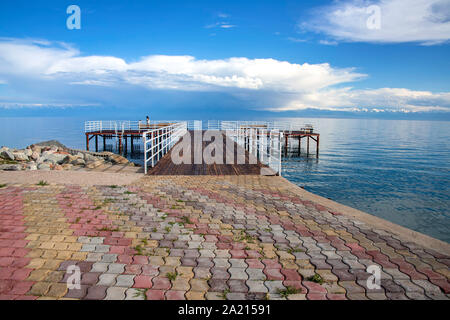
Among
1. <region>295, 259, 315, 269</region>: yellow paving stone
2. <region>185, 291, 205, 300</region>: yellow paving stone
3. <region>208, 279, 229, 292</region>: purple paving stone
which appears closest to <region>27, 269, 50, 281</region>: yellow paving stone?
<region>185, 291, 205, 300</region>: yellow paving stone

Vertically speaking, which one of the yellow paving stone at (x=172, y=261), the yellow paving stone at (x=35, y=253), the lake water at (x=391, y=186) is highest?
the yellow paving stone at (x=35, y=253)

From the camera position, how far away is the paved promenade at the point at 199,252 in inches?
108

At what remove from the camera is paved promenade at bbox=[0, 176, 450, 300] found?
2742 mm

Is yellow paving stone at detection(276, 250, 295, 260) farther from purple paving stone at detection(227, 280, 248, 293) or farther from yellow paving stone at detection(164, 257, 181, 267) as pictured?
yellow paving stone at detection(164, 257, 181, 267)

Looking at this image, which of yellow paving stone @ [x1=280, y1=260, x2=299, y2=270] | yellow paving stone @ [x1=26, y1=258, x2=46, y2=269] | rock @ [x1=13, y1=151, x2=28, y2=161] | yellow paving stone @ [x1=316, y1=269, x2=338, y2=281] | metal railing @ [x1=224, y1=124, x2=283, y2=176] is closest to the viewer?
yellow paving stone @ [x1=316, y1=269, x2=338, y2=281]

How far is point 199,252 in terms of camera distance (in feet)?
11.6

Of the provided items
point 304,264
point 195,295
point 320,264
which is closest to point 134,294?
point 195,295

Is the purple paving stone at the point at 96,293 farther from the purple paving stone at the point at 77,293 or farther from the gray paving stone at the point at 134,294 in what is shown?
the gray paving stone at the point at 134,294

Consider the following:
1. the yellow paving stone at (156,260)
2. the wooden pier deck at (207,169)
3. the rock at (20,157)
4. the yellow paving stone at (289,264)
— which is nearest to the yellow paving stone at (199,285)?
the yellow paving stone at (156,260)

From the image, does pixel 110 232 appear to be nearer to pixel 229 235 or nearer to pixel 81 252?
pixel 81 252

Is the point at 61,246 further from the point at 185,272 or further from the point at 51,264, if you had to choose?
the point at 185,272

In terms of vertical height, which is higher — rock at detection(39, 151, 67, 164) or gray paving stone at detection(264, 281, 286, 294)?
gray paving stone at detection(264, 281, 286, 294)
